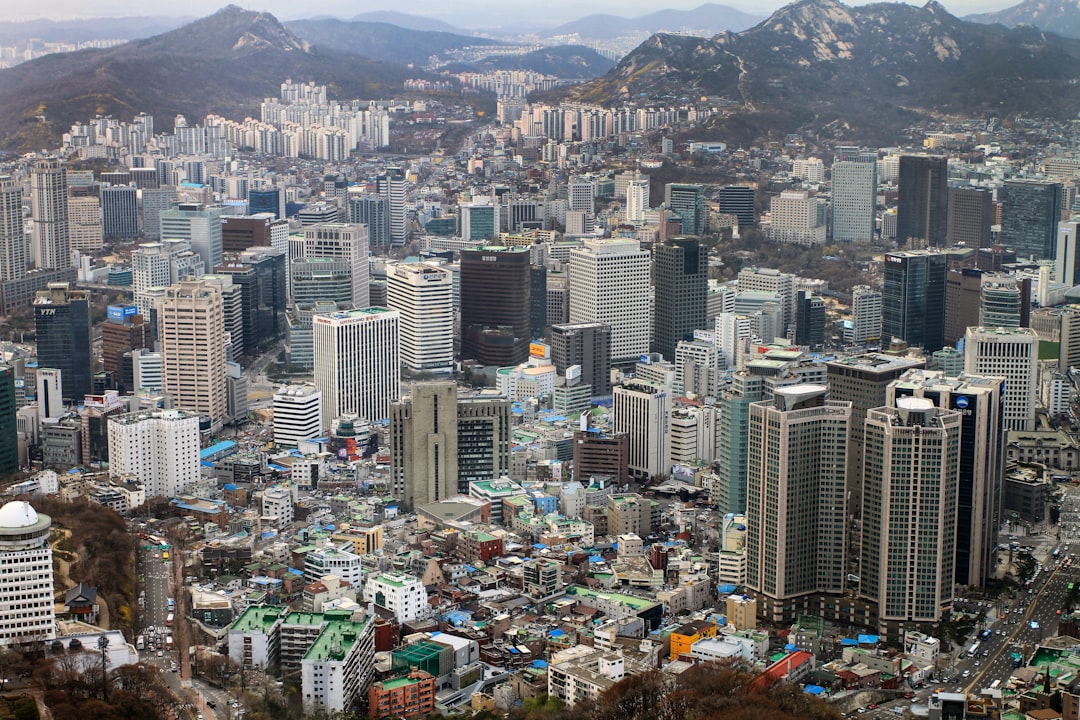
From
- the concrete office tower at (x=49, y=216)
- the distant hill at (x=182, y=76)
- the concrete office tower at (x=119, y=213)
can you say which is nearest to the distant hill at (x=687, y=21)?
the distant hill at (x=182, y=76)

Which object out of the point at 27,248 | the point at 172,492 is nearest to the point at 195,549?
the point at 172,492

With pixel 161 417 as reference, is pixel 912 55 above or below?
above

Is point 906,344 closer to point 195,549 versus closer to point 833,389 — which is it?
point 833,389

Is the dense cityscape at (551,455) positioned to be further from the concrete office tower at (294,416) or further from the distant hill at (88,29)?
the distant hill at (88,29)

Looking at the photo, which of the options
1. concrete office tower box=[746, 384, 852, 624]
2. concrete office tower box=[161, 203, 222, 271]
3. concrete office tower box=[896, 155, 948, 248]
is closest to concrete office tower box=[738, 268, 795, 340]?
concrete office tower box=[896, 155, 948, 248]

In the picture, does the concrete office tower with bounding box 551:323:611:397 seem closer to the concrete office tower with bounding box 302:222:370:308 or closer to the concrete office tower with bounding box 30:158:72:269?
the concrete office tower with bounding box 302:222:370:308

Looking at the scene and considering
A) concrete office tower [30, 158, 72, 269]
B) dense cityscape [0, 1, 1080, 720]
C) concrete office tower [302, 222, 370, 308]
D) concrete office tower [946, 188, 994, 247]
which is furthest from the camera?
concrete office tower [946, 188, 994, 247]

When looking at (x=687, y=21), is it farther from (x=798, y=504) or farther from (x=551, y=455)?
(x=798, y=504)
